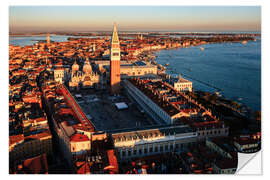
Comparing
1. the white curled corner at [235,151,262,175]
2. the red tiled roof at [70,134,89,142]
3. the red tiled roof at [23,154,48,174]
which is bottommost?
the red tiled roof at [23,154,48,174]

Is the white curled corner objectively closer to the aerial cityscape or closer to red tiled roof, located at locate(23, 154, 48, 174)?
the aerial cityscape

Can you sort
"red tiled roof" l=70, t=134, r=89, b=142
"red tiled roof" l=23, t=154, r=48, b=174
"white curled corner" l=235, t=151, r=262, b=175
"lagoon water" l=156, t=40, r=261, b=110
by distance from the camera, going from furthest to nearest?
"lagoon water" l=156, t=40, r=261, b=110
"red tiled roof" l=70, t=134, r=89, b=142
"red tiled roof" l=23, t=154, r=48, b=174
"white curled corner" l=235, t=151, r=262, b=175

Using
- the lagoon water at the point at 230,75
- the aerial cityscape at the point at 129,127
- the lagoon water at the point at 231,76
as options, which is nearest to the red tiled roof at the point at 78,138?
the aerial cityscape at the point at 129,127

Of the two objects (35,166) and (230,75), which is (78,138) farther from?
(230,75)

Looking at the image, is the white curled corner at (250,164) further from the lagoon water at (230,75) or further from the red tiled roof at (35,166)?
the lagoon water at (230,75)

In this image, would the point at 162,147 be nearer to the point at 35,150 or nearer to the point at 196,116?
the point at 196,116

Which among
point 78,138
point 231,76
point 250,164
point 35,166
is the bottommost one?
point 35,166

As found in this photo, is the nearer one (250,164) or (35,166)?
(250,164)

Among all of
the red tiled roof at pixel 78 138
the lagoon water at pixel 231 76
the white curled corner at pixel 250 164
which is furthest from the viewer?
the lagoon water at pixel 231 76

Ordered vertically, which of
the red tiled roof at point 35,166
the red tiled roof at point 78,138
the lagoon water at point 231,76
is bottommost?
the red tiled roof at point 35,166

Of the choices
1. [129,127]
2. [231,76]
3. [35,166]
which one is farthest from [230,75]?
[35,166]

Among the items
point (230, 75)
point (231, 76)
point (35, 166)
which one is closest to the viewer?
point (35, 166)

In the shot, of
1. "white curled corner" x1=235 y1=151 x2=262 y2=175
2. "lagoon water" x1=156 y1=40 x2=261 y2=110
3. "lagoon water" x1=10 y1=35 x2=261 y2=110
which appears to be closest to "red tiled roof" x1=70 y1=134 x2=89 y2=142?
"white curled corner" x1=235 y1=151 x2=262 y2=175
